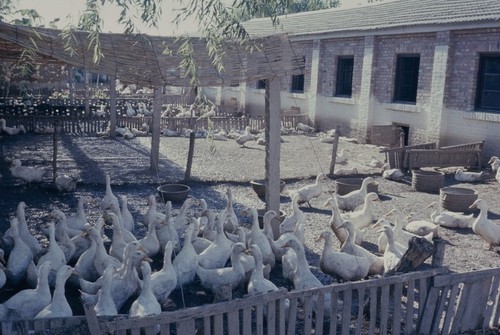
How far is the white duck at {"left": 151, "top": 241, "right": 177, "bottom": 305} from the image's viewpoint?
5480 mm

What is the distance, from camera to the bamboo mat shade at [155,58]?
576 cm

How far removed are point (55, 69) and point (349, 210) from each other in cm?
1660

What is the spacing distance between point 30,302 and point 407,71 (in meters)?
15.3

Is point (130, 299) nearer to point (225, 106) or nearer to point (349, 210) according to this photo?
point (349, 210)

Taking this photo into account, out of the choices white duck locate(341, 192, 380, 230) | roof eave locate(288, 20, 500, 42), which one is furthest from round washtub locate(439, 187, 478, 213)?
roof eave locate(288, 20, 500, 42)

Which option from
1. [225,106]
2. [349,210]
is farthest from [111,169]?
[225,106]

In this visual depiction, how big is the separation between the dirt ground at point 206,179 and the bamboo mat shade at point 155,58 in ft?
5.58

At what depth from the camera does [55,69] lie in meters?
22.0

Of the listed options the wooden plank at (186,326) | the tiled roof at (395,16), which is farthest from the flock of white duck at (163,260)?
the tiled roof at (395,16)

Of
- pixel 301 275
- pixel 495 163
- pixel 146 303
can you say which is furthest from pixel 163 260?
pixel 495 163

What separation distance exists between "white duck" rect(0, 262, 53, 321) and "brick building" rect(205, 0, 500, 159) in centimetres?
853

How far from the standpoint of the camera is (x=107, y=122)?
64.8 feet

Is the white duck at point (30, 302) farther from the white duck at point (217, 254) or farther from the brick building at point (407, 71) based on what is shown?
the brick building at point (407, 71)

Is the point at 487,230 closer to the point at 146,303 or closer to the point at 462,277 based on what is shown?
the point at 462,277
